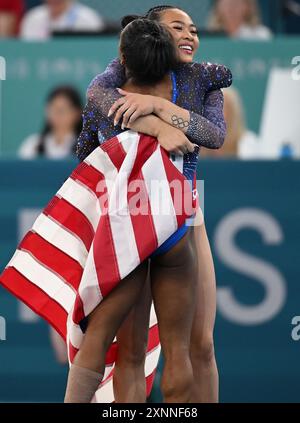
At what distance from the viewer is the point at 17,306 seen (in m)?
5.30

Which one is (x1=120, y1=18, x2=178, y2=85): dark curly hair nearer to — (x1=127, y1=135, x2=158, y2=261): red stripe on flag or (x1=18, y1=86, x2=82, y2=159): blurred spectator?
(x1=127, y1=135, x2=158, y2=261): red stripe on flag

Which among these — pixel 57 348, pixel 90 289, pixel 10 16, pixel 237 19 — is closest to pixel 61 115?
pixel 10 16

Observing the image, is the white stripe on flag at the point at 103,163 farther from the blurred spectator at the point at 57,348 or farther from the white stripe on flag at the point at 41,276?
the blurred spectator at the point at 57,348

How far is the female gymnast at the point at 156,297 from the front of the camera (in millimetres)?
3520

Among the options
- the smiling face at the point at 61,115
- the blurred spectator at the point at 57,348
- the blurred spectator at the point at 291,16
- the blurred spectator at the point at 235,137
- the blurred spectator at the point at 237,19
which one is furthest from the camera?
the blurred spectator at the point at 291,16

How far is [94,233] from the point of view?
3.72 metres

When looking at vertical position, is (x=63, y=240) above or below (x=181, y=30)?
below

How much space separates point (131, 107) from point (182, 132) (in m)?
0.20

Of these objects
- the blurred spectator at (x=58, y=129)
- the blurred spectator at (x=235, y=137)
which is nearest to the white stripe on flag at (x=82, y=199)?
the blurred spectator at (x=235, y=137)

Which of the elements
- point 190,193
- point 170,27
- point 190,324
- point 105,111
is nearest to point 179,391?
point 190,324

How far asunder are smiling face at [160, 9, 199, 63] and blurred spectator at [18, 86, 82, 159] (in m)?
2.50

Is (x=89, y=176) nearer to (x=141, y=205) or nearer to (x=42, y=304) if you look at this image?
(x=141, y=205)

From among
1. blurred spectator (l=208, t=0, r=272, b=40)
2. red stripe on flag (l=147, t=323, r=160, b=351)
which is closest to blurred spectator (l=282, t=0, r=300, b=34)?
blurred spectator (l=208, t=0, r=272, b=40)

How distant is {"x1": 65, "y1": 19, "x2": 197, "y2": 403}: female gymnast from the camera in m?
3.52
